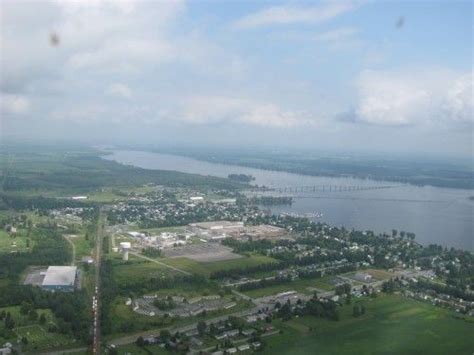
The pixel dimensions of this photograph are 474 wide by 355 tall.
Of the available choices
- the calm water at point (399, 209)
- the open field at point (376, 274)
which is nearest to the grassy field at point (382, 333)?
the open field at point (376, 274)

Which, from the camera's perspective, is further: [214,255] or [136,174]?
[136,174]

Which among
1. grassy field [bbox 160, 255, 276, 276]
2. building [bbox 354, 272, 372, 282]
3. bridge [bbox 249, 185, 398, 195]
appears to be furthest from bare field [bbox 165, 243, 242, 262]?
bridge [bbox 249, 185, 398, 195]

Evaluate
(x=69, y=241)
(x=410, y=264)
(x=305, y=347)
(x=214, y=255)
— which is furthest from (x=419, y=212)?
(x=305, y=347)

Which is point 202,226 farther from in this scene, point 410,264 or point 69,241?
point 410,264

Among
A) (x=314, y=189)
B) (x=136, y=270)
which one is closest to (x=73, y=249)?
(x=136, y=270)

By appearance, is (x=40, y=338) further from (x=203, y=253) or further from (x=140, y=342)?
(x=203, y=253)

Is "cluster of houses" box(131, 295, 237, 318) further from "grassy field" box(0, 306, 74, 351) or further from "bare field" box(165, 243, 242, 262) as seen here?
"bare field" box(165, 243, 242, 262)

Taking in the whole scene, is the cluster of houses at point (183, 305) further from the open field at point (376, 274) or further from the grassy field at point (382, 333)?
the open field at point (376, 274)
